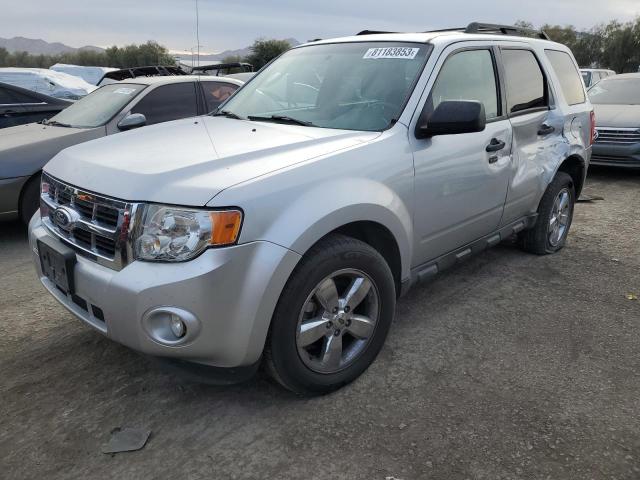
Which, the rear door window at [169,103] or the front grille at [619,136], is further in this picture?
the front grille at [619,136]

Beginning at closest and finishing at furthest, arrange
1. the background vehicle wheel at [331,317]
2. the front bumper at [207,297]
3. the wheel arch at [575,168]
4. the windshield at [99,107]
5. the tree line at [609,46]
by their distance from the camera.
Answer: the front bumper at [207,297] → the background vehicle wheel at [331,317] → the wheel arch at [575,168] → the windshield at [99,107] → the tree line at [609,46]

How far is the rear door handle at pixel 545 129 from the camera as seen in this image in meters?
4.16

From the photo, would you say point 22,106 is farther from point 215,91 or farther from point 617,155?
point 617,155

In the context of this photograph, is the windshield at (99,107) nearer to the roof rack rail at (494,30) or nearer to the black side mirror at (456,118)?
the roof rack rail at (494,30)

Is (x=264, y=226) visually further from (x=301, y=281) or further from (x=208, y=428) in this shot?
(x=208, y=428)

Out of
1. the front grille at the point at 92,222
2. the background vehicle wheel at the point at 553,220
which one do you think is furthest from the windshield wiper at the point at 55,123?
the background vehicle wheel at the point at 553,220

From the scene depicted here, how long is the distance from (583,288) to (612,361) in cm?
113

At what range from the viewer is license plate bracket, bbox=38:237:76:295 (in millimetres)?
2471

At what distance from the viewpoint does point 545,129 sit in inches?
166

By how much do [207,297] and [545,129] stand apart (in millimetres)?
3191

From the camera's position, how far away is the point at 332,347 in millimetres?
2664

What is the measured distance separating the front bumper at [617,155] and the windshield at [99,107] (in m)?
6.76

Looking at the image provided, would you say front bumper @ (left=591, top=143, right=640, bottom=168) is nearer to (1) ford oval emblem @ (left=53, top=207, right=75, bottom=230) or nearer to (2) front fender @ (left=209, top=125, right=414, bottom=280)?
(2) front fender @ (left=209, top=125, right=414, bottom=280)

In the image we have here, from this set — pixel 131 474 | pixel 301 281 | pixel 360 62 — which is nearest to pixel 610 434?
pixel 301 281
